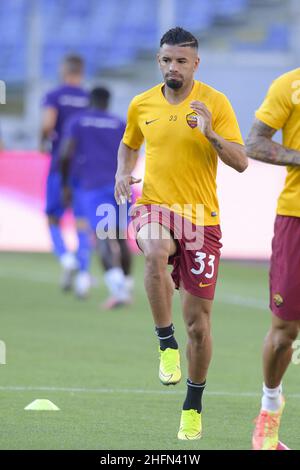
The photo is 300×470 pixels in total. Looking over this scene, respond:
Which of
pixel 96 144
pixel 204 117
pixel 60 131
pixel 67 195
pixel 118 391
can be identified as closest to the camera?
→ pixel 204 117

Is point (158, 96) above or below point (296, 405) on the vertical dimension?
above

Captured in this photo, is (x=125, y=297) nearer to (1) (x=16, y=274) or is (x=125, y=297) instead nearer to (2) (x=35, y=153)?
(1) (x=16, y=274)

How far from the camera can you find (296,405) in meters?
8.31

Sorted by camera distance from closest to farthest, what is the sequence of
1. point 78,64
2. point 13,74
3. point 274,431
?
point 274,431, point 78,64, point 13,74

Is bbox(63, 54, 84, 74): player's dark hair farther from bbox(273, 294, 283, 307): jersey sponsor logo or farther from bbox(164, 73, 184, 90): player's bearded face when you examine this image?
bbox(273, 294, 283, 307): jersey sponsor logo

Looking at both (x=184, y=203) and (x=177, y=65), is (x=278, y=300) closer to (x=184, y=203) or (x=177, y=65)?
(x=184, y=203)

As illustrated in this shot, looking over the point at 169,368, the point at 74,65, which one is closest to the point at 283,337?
the point at 169,368

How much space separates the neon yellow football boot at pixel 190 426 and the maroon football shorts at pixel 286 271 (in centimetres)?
89

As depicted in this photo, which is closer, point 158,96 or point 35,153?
point 158,96

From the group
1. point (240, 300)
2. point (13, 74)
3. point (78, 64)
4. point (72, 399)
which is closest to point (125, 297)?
point (240, 300)

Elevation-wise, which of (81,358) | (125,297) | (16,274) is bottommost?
(16,274)

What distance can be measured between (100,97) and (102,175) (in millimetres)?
925

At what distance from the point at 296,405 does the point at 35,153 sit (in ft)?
42.6

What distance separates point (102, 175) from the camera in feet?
48.4
